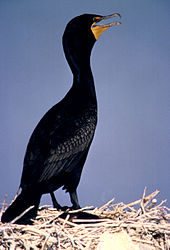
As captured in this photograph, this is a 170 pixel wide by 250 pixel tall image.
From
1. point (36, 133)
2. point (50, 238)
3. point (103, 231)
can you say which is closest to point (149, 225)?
point (103, 231)

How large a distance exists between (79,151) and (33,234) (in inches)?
23.7

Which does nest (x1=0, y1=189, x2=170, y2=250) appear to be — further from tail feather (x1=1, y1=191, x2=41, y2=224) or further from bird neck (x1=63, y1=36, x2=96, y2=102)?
bird neck (x1=63, y1=36, x2=96, y2=102)

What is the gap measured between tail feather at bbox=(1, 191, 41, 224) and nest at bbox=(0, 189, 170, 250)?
0.07m

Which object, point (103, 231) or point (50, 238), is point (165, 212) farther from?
point (50, 238)

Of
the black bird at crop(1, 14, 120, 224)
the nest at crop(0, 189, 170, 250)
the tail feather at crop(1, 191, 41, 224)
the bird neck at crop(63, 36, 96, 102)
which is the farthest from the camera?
the bird neck at crop(63, 36, 96, 102)

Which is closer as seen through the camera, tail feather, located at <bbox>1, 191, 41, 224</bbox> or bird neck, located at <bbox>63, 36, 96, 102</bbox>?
tail feather, located at <bbox>1, 191, 41, 224</bbox>

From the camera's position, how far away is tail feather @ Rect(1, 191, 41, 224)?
1.99 m

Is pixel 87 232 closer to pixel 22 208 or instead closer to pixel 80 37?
pixel 22 208

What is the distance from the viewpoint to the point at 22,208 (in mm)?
2037

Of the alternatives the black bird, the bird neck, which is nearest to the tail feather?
the black bird

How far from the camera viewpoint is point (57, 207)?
2.45m

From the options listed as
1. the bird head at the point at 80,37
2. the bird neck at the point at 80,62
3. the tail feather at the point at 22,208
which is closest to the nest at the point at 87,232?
the tail feather at the point at 22,208

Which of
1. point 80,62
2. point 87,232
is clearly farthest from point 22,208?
point 80,62

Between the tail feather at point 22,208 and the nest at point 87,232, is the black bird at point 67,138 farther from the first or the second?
the nest at point 87,232
